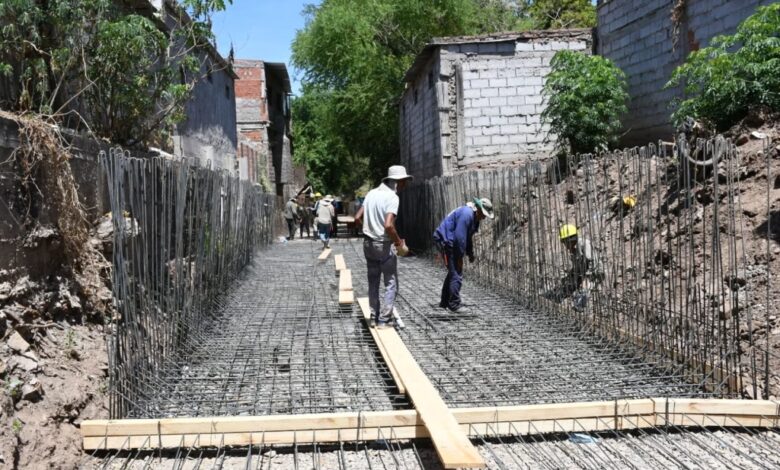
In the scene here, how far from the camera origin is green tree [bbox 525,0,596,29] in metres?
28.0

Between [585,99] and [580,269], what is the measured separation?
6568mm

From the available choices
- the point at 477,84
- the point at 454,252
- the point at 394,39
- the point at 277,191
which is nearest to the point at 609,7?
the point at 477,84

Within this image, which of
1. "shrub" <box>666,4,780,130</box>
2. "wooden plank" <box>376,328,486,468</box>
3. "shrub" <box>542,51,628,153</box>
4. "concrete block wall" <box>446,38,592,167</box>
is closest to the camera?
"wooden plank" <box>376,328,486,468</box>

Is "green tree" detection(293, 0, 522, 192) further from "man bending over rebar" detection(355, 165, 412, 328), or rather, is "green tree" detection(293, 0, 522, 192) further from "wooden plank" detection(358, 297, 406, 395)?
"man bending over rebar" detection(355, 165, 412, 328)

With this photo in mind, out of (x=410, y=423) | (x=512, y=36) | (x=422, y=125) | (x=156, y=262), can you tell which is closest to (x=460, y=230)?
(x=156, y=262)

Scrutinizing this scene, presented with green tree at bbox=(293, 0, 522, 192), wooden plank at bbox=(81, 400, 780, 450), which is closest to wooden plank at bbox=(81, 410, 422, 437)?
wooden plank at bbox=(81, 400, 780, 450)

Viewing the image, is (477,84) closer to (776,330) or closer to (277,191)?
(776,330)

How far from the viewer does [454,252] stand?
7855mm

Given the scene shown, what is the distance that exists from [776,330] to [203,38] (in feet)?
25.7

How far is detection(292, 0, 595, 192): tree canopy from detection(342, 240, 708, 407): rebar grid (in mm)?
18978

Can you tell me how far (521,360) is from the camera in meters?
5.80

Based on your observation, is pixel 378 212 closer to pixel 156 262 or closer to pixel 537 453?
pixel 156 262

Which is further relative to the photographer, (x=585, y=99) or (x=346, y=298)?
(x=585, y=99)

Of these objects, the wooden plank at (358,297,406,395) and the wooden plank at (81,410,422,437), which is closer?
the wooden plank at (81,410,422,437)
